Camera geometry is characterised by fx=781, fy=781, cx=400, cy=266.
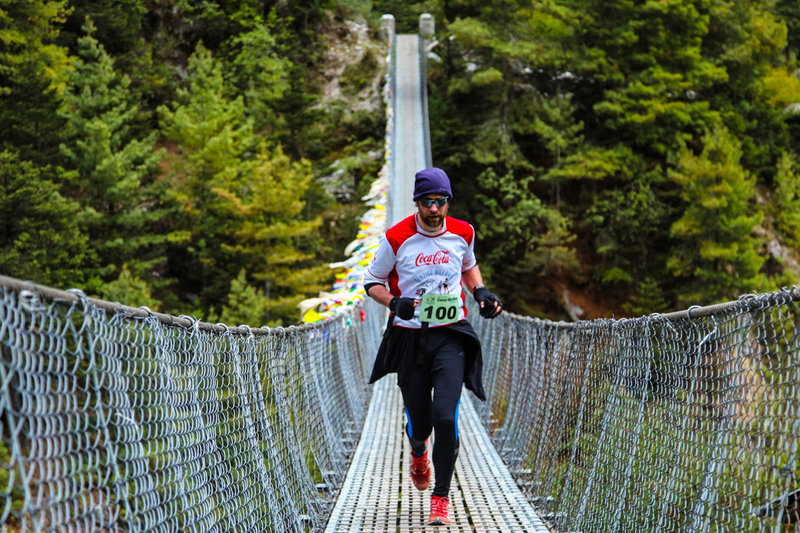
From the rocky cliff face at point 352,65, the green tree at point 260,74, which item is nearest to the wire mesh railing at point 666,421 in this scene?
the green tree at point 260,74

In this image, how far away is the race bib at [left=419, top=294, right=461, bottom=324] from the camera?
2.80m

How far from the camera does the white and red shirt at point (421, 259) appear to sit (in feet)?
9.55

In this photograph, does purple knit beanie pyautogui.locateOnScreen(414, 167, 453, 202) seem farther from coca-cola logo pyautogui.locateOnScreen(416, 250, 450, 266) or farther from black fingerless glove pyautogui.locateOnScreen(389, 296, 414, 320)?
black fingerless glove pyautogui.locateOnScreen(389, 296, 414, 320)

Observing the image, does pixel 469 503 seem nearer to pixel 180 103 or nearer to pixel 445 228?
pixel 445 228

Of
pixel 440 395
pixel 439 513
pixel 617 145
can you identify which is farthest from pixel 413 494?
pixel 617 145

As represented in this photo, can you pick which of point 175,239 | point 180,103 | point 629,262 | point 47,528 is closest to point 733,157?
point 629,262

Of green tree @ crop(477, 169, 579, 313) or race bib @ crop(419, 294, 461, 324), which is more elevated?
green tree @ crop(477, 169, 579, 313)

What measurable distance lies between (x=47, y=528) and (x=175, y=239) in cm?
1651

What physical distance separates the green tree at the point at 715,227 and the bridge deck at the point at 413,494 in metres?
13.6

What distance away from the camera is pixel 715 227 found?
56.3ft

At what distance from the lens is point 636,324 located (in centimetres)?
241

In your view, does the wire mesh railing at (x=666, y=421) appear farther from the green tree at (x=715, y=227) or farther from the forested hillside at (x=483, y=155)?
the green tree at (x=715, y=227)

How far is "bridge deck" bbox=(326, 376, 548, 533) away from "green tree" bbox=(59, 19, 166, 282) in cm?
1260

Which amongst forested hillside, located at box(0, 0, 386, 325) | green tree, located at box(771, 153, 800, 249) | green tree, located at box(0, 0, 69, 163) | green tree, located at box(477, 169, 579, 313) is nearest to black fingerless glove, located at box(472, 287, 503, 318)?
forested hillside, located at box(0, 0, 386, 325)
